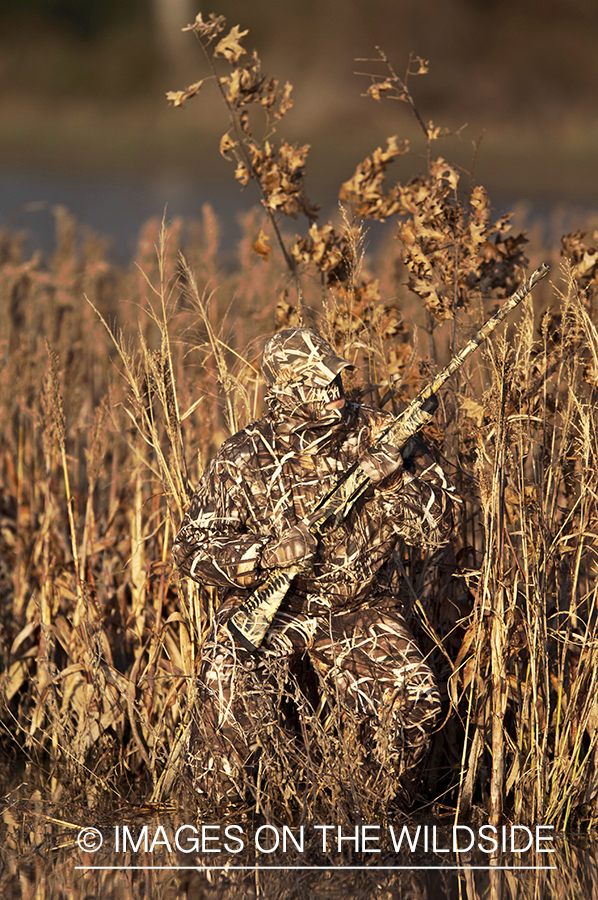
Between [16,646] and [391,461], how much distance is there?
7.10 feet

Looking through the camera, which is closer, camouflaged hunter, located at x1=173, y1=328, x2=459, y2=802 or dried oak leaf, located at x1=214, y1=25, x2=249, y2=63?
camouflaged hunter, located at x1=173, y1=328, x2=459, y2=802

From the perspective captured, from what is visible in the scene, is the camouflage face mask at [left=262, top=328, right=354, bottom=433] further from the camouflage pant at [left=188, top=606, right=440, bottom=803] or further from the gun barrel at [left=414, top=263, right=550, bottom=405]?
the camouflage pant at [left=188, top=606, right=440, bottom=803]

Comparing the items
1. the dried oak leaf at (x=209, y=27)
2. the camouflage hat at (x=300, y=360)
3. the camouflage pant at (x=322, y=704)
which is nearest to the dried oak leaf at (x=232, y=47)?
the dried oak leaf at (x=209, y=27)

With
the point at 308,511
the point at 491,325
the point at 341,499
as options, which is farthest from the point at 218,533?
the point at 491,325

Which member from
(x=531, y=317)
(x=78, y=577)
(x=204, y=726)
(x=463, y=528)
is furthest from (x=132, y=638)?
(x=531, y=317)

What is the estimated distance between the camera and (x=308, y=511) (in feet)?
11.0

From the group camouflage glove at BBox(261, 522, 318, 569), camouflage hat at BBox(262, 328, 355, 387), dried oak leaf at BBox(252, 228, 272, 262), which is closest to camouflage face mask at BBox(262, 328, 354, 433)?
camouflage hat at BBox(262, 328, 355, 387)

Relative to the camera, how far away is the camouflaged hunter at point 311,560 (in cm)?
329

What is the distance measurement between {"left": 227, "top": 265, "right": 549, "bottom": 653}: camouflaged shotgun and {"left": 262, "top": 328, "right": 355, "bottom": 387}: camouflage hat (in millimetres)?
266

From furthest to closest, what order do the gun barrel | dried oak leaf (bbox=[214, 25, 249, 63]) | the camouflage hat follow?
1. dried oak leaf (bbox=[214, 25, 249, 63])
2. the camouflage hat
3. the gun barrel

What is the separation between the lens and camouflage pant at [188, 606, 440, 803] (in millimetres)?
3215

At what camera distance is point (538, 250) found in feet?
34.6

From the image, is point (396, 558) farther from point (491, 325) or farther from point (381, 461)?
point (491, 325)

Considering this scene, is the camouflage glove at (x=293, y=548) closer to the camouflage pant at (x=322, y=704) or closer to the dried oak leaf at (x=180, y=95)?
the camouflage pant at (x=322, y=704)
